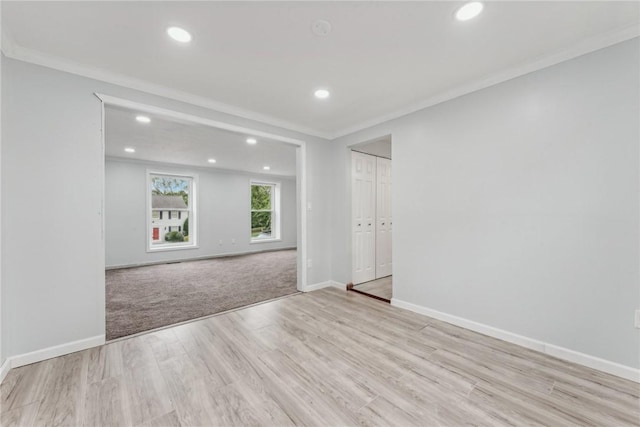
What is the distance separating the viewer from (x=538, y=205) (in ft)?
7.25

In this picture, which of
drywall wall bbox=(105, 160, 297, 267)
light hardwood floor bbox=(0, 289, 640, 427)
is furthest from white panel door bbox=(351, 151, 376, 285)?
drywall wall bbox=(105, 160, 297, 267)

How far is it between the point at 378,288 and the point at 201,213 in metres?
5.16

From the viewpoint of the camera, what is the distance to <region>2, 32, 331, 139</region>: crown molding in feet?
6.56

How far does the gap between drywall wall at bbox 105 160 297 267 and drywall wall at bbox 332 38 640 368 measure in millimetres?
5606

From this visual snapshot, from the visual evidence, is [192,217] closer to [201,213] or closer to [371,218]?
[201,213]

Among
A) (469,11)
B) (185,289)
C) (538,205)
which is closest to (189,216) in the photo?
(185,289)

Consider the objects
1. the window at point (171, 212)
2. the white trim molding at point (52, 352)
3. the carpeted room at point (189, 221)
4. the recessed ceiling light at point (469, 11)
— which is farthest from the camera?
the window at point (171, 212)

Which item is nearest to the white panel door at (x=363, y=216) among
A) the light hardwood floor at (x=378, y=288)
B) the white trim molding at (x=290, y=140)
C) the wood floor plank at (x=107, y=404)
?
the light hardwood floor at (x=378, y=288)

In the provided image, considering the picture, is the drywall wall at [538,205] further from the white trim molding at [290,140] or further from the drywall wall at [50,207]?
the drywall wall at [50,207]

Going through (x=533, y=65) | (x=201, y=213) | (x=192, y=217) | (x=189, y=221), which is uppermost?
(x=533, y=65)

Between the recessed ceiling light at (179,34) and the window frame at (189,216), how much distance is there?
5161 millimetres

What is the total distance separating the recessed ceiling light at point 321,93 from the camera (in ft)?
9.03

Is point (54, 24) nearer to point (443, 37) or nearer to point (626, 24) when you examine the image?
point (443, 37)

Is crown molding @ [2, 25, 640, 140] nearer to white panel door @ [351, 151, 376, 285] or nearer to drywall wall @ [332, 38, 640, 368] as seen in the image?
drywall wall @ [332, 38, 640, 368]
